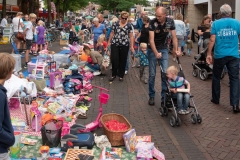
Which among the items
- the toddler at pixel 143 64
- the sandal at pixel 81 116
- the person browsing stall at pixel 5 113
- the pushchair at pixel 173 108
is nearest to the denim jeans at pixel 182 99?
the pushchair at pixel 173 108

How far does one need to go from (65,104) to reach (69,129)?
4.88ft

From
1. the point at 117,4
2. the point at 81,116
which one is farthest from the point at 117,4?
the point at 81,116

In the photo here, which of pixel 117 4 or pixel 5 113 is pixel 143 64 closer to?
pixel 5 113

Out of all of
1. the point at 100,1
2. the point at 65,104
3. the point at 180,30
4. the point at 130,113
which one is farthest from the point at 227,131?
the point at 100,1

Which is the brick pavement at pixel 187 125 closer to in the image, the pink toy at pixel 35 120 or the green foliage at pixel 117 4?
the pink toy at pixel 35 120

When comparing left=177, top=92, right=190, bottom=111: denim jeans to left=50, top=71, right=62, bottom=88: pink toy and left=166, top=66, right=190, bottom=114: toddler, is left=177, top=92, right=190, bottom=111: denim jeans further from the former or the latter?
left=50, top=71, right=62, bottom=88: pink toy

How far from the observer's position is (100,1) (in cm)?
5716

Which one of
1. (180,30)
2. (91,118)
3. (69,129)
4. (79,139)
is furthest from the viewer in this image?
(180,30)

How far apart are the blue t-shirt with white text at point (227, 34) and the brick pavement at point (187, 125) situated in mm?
1165

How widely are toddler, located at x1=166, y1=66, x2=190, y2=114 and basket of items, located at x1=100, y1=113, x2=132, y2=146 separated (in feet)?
3.36

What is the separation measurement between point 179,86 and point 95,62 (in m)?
4.98

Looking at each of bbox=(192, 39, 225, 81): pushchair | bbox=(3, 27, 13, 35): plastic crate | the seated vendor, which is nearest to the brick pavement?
bbox=(192, 39, 225, 81): pushchair

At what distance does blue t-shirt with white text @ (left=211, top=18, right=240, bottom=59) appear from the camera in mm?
6836

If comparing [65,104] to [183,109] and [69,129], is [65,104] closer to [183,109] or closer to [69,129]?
[69,129]
